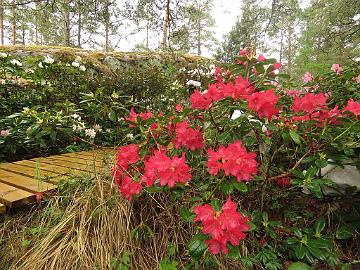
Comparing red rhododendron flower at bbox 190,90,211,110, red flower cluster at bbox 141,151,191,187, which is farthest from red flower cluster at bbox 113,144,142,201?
red rhododendron flower at bbox 190,90,211,110

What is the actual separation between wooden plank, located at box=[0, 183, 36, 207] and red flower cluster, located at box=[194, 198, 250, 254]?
3.72 feet

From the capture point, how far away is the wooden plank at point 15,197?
1.49m

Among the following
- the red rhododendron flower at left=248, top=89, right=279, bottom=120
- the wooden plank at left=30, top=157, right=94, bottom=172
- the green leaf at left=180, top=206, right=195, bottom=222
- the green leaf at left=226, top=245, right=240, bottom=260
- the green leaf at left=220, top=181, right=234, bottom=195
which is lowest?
the wooden plank at left=30, top=157, right=94, bottom=172

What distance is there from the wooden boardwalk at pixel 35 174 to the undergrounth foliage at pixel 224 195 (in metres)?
0.12

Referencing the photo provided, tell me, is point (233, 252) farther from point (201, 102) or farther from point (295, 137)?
point (201, 102)

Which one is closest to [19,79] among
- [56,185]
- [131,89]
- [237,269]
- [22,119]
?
[22,119]

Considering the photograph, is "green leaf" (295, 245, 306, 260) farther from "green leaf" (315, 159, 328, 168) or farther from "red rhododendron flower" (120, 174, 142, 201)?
"red rhododendron flower" (120, 174, 142, 201)

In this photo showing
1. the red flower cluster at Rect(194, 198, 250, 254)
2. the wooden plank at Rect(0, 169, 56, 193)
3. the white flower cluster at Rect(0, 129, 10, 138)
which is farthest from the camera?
the white flower cluster at Rect(0, 129, 10, 138)

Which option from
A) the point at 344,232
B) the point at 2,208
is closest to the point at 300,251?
the point at 344,232

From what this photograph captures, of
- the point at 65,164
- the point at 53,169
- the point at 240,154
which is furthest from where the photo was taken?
the point at 65,164

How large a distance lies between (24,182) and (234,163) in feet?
4.94

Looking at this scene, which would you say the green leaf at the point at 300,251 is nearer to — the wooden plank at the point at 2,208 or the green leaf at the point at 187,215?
the green leaf at the point at 187,215

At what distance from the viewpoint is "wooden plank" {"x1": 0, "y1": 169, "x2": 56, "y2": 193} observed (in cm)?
165

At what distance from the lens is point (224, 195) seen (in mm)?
1334
